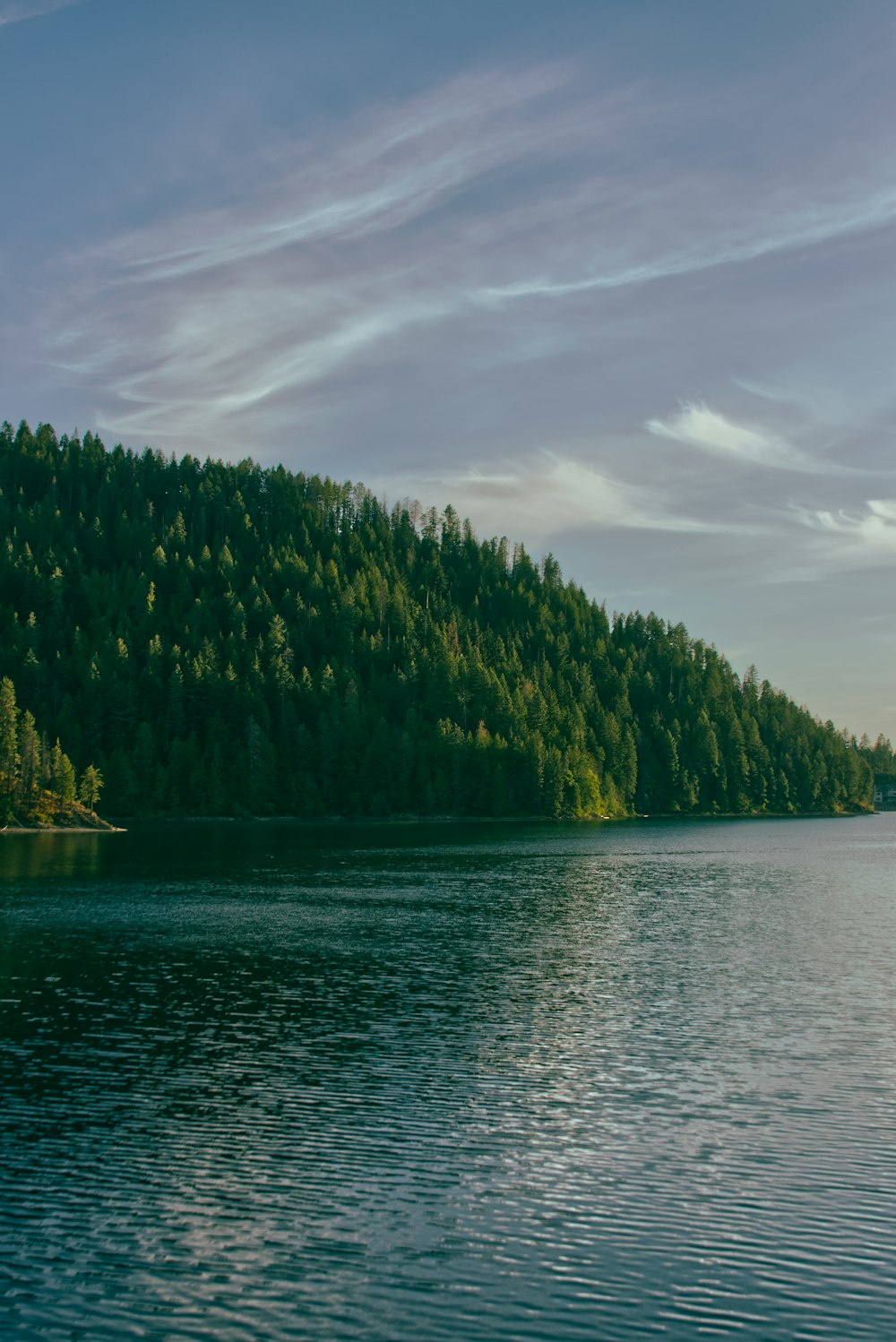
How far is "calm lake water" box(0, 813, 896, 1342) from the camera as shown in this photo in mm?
20219

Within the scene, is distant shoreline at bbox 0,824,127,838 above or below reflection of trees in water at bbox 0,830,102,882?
above

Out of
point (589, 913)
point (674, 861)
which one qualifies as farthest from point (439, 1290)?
point (674, 861)

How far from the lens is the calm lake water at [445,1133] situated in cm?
2022

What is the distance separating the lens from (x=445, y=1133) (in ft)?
96.4

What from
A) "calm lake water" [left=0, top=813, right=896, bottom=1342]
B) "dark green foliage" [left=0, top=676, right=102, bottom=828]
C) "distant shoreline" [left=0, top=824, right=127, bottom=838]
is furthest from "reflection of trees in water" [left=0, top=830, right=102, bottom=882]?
"calm lake water" [left=0, top=813, right=896, bottom=1342]

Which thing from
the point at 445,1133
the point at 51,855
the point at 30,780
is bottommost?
the point at 445,1133

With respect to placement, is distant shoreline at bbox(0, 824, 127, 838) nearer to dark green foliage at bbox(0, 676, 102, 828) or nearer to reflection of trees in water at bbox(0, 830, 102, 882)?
reflection of trees in water at bbox(0, 830, 102, 882)

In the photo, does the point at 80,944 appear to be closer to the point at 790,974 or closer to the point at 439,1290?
the point at 790,974

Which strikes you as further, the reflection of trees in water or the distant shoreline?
the distant shoreline

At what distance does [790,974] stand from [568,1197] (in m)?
31.6

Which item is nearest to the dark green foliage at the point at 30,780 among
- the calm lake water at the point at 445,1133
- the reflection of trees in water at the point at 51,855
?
the reflection of trees in water at the point at 51,855

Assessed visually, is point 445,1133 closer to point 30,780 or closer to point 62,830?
point 30,780

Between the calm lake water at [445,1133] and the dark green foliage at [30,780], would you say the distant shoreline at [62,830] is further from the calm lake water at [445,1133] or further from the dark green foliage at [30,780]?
the calm lake water at [445,1133]

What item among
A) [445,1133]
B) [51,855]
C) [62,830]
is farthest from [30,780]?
[445,1133]
